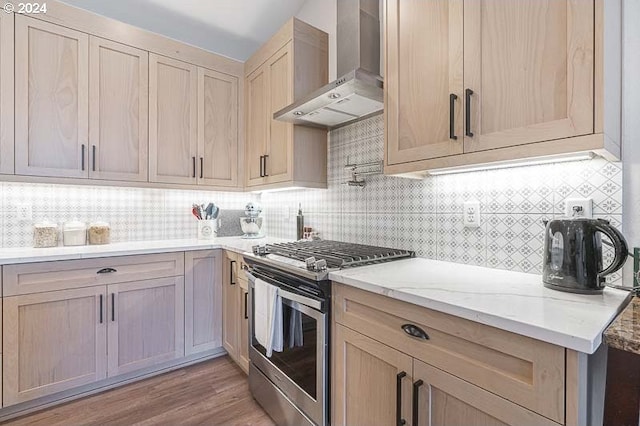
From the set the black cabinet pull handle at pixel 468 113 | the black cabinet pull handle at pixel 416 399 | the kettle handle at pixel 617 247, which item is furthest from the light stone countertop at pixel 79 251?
the kettle handle at pixel 617 247

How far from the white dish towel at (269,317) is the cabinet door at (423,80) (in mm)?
890

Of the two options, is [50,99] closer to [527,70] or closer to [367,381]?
[367,381]

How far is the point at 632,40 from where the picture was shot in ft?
3.43

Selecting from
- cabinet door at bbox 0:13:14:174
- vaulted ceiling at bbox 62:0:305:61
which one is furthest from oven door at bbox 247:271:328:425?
vaulted ceiling at bbox 62:0:305:61

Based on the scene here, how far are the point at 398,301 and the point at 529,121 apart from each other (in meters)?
0.72

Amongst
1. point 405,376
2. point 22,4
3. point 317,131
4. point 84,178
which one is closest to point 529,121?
point 405,376

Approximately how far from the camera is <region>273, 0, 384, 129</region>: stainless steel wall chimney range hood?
1680 millimetres

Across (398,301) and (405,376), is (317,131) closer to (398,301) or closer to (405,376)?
(398,301)

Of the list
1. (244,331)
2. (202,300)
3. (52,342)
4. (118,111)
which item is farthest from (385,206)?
(52,342)

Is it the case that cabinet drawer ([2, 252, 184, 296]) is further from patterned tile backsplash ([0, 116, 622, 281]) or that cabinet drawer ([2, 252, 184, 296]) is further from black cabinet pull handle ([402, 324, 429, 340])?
black cabinet pull handle ([402, 324, 429, 340])

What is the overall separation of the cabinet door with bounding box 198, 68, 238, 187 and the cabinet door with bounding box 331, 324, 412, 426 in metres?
1.86

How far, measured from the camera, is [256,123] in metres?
2.61

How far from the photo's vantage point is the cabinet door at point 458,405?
0.77 m

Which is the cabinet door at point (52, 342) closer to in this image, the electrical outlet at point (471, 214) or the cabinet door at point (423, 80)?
the cabinet door at point (423, 80)
